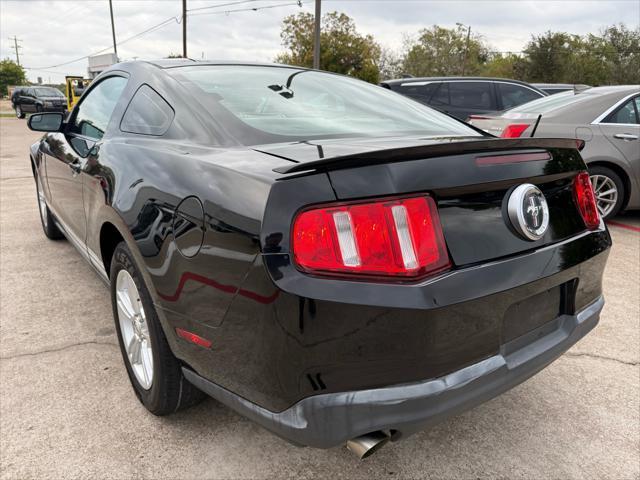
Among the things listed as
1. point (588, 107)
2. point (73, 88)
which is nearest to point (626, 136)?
point (588, 107)

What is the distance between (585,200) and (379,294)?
114 cm

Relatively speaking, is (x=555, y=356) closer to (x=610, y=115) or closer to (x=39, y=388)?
(x=39, y=388)

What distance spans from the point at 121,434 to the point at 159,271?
0.76 m

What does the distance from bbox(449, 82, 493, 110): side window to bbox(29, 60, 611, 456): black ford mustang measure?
7108mm

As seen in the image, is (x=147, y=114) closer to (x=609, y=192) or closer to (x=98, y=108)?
(x=98, y=108)

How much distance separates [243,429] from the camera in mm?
2166

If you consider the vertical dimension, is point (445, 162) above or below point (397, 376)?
above

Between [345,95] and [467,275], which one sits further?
[345,95]

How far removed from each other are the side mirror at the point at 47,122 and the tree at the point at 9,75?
8815 cm

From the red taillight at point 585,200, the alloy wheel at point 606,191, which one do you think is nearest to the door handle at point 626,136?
the alloy wheel at point 606,191

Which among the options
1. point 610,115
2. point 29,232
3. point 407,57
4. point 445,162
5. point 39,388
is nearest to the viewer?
point 445,162

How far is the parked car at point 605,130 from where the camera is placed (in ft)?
17.9

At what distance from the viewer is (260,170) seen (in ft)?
5.05

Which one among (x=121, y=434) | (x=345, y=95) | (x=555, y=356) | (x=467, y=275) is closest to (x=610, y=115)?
(x=345, y=95)
